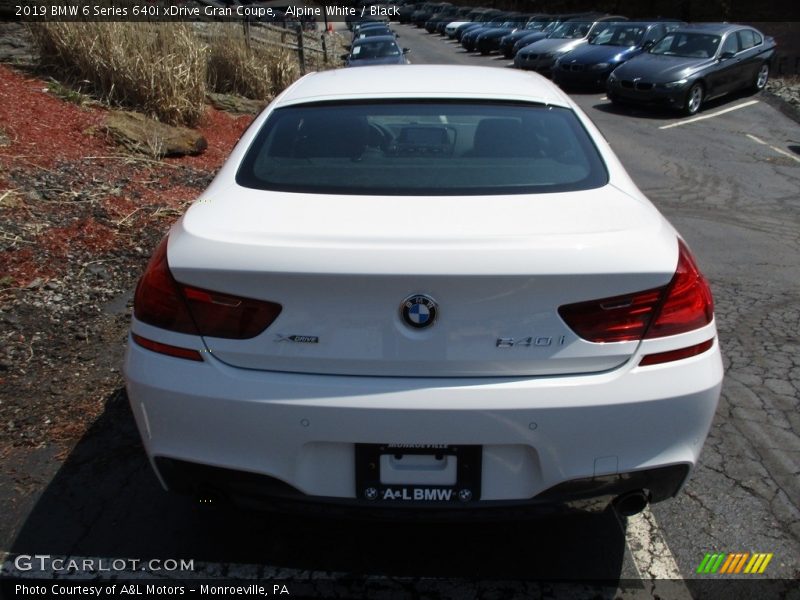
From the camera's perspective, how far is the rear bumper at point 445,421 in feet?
6.84

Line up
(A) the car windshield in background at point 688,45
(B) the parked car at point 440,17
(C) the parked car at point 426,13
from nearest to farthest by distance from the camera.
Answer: (A) the car windshield in background at point 688,45, (B) the parked car at point 440,17, (C) the parked car at point 426,13

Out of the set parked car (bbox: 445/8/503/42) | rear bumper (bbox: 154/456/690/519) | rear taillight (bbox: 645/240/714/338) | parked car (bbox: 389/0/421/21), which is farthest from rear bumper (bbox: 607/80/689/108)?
parked car (bbox: 389/0/421/21)

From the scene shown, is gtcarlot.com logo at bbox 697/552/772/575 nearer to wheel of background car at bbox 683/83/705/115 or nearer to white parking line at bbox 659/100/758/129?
white parking line at bbox 659/100/758/129

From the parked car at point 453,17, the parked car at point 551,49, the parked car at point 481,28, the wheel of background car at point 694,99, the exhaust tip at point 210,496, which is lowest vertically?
the parked car at point 453,17

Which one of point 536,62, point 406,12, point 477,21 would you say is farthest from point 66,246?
point 406,12

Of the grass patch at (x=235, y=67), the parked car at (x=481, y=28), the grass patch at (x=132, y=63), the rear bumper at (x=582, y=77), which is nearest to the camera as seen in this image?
the grass patch at (x=132, y=63)

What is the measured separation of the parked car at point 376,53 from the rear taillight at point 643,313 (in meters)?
17.4

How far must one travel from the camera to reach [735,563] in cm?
264

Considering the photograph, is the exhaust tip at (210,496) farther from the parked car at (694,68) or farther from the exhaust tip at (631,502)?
the parked car at (694,68)

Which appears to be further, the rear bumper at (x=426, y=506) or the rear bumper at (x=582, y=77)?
the rear bumper at (x=582, y=77)

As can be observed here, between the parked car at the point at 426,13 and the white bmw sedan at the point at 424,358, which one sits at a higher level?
the white bmw sedan at the point at 424,358

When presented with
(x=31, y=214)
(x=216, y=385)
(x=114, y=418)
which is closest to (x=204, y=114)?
(x=31, y=214)

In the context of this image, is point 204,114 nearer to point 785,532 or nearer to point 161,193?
point 161,193

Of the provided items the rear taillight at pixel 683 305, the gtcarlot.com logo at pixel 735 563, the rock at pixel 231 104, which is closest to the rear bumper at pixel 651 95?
the rock at pixel 231 104
